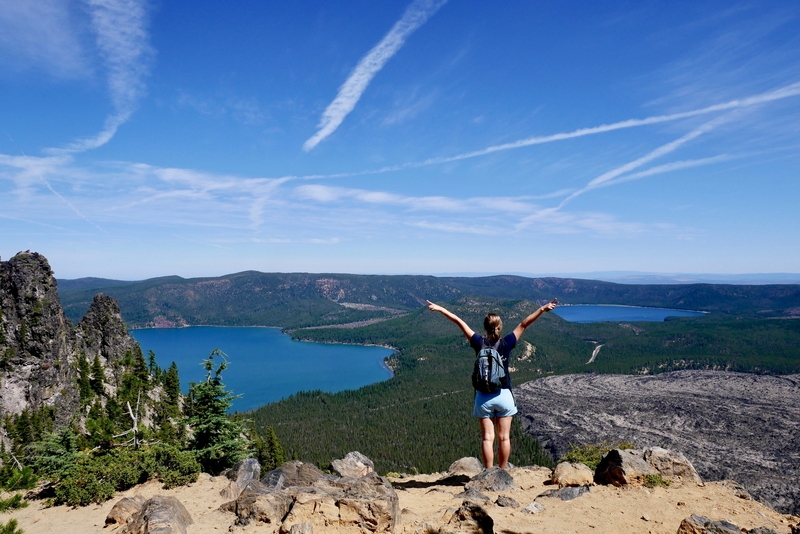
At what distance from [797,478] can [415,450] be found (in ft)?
232

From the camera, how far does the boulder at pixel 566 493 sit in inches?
441

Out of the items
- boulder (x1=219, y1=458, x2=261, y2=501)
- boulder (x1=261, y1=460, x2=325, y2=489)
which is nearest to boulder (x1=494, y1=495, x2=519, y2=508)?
boulder (x1=261, y1=460, x2=325, y2=489)

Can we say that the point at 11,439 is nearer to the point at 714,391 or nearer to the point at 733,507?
the point at 733,507

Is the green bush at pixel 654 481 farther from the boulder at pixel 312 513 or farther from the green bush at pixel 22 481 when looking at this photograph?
the green bush at pixel 22 481

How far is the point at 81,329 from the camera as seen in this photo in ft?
271

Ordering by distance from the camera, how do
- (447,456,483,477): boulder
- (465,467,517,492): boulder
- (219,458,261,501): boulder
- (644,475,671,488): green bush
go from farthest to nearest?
(447,456,483,477): boulder, (219,458,261,501): boulder, (465,467,517,492): boulder, (644,475,671,488): green bush

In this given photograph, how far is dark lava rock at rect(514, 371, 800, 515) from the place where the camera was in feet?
267

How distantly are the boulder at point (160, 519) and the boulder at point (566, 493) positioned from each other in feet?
30.9

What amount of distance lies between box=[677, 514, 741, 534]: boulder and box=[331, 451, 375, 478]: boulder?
12716mm

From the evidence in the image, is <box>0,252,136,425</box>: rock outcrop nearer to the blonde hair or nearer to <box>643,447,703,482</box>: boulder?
the blonde hair

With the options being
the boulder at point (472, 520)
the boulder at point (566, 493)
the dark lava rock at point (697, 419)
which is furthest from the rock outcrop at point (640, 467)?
the dark lava rock at point (697, 419)

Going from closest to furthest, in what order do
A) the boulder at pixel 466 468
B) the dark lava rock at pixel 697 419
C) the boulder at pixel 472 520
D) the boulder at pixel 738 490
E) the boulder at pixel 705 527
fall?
the boulder at pixel 705 527 → the boulder at pixel 472 520 → the boulder at pixel 738 490 → the boulder at pixel 466 468 → the dark lava rock at pixel 697 419

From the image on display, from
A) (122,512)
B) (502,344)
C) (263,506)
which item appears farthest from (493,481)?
(122,512)

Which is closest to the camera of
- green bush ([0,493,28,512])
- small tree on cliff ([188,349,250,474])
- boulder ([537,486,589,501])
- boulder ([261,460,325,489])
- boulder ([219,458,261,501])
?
boulder ([537,486,589,501])
